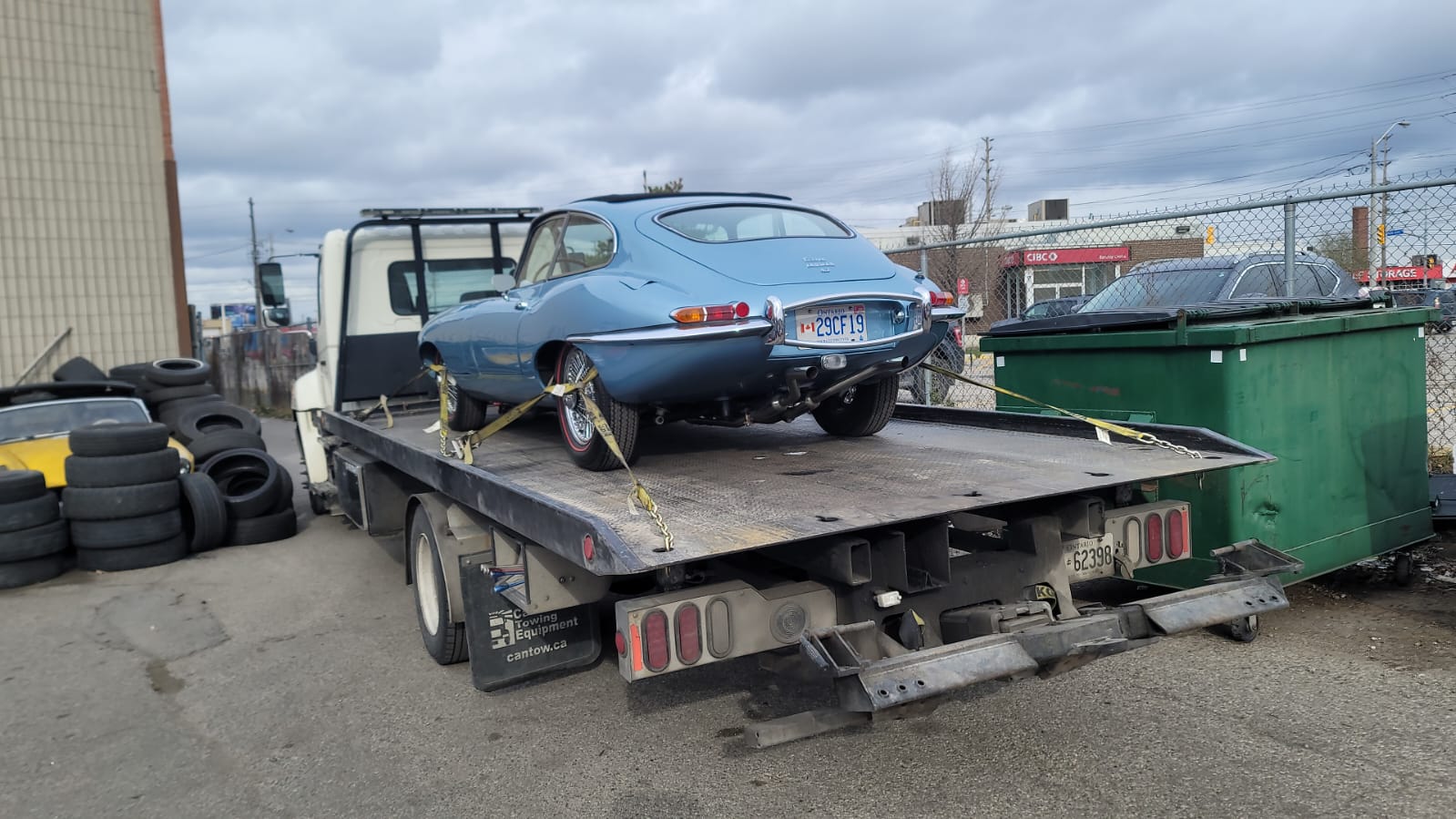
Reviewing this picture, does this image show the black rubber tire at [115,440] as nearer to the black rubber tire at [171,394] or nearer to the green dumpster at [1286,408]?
the black rubber tire at [171,394]

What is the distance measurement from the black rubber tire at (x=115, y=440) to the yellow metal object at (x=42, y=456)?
39cm

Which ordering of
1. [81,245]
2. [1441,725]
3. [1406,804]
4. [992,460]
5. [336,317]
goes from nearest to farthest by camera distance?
[1406,804] → [1441,725] → [992,460] → [336,317] → [81,245]

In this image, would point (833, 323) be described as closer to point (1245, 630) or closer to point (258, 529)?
point (1245, 630)

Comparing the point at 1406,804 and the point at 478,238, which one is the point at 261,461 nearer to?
the point at 478,238

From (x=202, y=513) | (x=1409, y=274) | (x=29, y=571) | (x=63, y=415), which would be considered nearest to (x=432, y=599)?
(x=202, y=513)

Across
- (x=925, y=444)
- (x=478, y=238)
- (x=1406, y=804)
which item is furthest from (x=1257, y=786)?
(x=478, y=238)

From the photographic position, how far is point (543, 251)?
5945 mm

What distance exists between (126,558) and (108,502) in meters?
0.49

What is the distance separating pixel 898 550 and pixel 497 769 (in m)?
1.87

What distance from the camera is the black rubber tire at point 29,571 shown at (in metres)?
7.62

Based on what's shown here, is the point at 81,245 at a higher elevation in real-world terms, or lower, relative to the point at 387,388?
higher

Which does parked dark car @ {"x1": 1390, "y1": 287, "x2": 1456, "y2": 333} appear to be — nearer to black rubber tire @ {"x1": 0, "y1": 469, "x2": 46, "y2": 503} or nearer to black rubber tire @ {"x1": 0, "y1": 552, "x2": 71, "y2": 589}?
black rubber tire @ {"x1": 0, "y1": 469, "x2": 46, "y2": 503}

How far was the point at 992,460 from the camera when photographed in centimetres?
461

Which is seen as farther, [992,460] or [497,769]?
[992,460]
